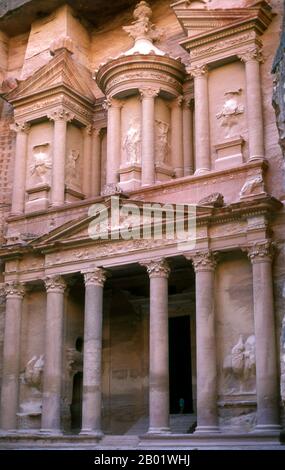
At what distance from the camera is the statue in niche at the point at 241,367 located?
20172 millimetres

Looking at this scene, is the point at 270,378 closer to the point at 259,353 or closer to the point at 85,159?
the point at 259,353

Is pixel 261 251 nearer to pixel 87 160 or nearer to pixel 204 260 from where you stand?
pixel 204 260

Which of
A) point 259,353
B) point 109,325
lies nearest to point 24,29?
point 109,325

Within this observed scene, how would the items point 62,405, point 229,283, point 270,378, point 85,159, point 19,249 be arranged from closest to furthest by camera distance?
point 270,378
point 229,283
point 62,405
point 19,249
point 85,159

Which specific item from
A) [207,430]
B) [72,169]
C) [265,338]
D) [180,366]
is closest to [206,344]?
[265,338]

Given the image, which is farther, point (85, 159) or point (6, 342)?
point (85, 159)

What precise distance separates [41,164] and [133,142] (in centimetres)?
354

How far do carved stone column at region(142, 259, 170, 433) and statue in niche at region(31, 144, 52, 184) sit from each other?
6.13 meters

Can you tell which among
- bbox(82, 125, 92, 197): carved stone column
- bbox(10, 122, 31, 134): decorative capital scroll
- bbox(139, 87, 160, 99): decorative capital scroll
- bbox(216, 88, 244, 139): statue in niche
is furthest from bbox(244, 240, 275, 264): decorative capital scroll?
bbox(10, 122, 31, 134): decorative capital scroll

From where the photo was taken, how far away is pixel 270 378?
1936cm

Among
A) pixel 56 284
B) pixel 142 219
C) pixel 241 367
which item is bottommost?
pixel 241 367

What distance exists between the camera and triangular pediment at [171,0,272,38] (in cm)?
2267

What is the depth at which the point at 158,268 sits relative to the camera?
71.5 ft

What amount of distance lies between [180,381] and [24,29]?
14693 mm
